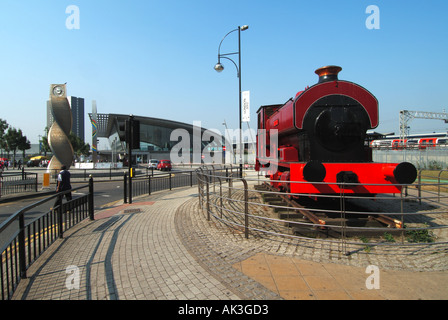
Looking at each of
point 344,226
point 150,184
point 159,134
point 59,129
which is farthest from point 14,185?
point 159,134

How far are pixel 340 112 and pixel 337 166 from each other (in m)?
1.55

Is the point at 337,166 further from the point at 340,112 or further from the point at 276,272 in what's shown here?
the point at 276,272

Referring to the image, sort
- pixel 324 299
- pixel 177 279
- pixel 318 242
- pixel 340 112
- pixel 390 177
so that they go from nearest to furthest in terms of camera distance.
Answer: pixel 324 299 → pixel 177 279 → pixel 318 242 → pixel 390 177 → pixel 340 112

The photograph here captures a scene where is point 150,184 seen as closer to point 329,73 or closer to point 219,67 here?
point 219,67

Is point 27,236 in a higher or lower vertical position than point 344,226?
lower

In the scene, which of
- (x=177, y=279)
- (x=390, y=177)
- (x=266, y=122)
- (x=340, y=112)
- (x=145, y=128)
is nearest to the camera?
(x=177, y=279)

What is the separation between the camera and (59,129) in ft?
69.3

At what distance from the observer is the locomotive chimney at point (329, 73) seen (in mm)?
6734

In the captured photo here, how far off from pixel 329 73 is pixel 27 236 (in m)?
8.69

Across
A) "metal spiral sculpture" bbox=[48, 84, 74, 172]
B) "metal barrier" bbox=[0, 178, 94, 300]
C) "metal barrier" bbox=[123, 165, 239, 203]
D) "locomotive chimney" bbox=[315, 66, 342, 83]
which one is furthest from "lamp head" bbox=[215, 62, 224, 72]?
"metal spiral sculpture" bbox=[48, 84, 74, 172]

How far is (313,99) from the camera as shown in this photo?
6.30 metres

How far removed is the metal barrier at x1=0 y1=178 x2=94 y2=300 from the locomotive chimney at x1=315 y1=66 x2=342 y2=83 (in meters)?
7.14
